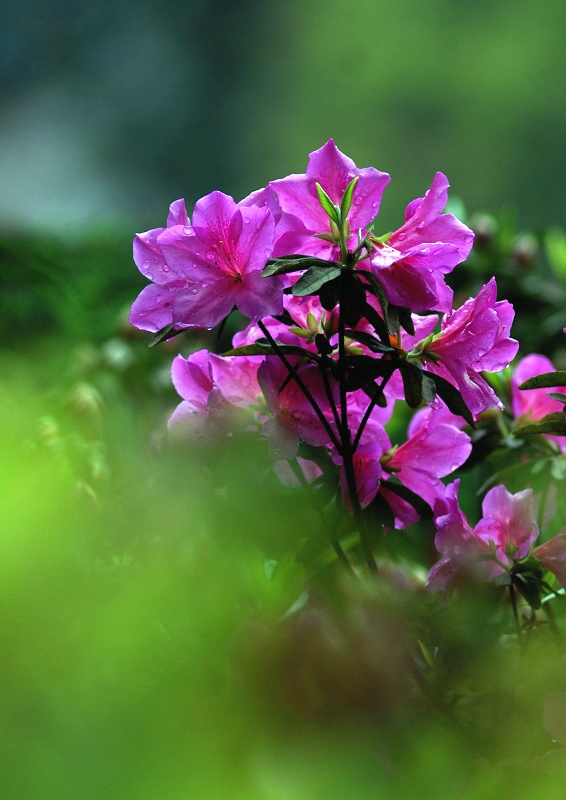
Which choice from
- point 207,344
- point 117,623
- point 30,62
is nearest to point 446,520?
point 117,623

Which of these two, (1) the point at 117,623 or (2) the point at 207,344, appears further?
(2) the point at 207,344

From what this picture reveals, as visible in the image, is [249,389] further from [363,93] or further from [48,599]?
[363,93]

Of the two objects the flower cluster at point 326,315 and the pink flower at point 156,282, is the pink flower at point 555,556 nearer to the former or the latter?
the flower cluster at point 326,315

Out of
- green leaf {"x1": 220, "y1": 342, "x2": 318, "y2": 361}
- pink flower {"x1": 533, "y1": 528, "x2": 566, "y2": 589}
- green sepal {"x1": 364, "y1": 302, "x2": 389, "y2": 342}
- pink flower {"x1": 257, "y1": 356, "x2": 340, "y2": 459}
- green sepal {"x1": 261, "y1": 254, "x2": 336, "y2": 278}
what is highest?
green sepal {"x1": 261, "y1": 254, "x2": 336, "y2": 278}

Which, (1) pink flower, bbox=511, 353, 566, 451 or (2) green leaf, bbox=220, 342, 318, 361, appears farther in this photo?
(1) pink flower, bbox=511, 353, 566, 451

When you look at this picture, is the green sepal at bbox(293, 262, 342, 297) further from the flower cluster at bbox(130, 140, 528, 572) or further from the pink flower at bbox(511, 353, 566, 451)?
the pink flower at bbox(511, 353, 566, 451)

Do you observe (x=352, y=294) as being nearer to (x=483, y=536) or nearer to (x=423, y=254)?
(x=423, y=254)

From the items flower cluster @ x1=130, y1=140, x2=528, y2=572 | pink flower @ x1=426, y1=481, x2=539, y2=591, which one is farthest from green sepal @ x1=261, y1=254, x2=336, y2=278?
pink flower @ x1=426, y1=481, x2=539, y2=591

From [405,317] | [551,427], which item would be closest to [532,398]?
[551,427]
